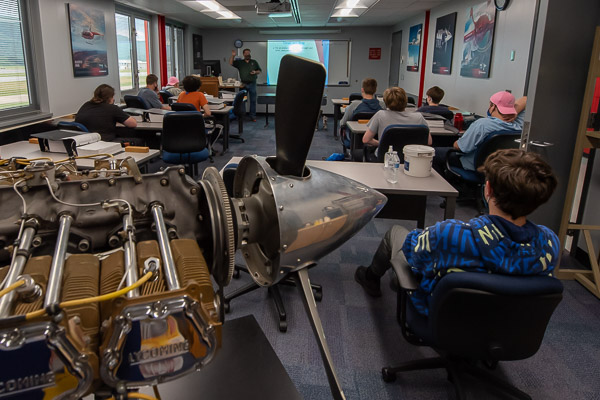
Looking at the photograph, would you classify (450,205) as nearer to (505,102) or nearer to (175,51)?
(505,102)

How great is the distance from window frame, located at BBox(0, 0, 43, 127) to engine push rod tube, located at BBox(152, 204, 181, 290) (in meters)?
4.93

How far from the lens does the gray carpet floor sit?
1.80 meters

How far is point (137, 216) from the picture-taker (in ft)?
2.04

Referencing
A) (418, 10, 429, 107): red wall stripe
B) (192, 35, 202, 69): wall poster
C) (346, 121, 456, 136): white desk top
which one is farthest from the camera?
(192, 35, 202, 69): wall poster

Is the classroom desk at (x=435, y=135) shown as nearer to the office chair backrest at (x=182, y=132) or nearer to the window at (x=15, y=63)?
the office chair backrest at (x=182, y=132)

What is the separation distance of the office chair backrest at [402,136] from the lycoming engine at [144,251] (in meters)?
2.83

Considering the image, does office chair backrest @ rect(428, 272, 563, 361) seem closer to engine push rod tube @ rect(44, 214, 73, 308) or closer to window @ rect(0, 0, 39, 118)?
engine push rod tube @ rect(44, 214, 73, 308)

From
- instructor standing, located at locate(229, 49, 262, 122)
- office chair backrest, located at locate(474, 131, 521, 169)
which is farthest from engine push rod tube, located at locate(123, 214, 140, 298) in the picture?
instructor standing, located at locate(229, 49, 262, 122)

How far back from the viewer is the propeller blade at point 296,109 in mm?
562

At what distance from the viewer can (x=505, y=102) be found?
3.54 meters

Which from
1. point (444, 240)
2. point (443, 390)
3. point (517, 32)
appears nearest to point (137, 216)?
point (444, 240)

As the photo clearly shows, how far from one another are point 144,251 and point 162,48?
9.13 m

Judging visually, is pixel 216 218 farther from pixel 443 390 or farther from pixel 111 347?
pixel 443 390

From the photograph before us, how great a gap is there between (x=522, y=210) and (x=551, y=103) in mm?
1464
